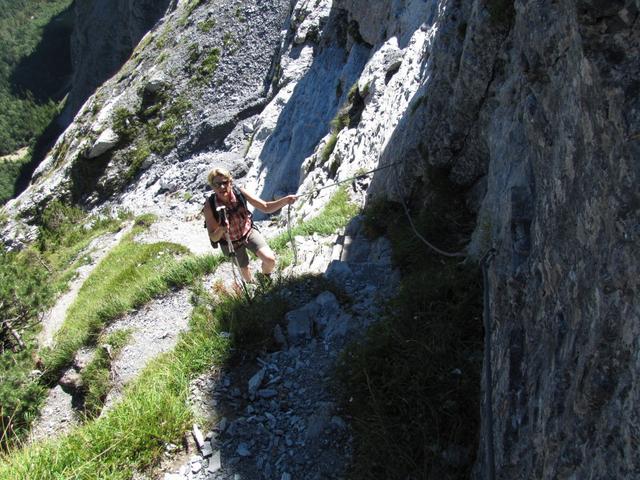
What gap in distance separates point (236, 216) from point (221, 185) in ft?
1.96

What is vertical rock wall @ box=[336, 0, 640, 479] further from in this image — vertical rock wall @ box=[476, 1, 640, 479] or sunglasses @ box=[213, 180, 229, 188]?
sunglasses @ box=[213, 180, 229, 188]

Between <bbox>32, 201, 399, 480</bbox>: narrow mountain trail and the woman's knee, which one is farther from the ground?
the woman's knee

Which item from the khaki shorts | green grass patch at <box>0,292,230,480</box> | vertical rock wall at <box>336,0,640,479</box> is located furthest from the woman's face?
vertical rock wall at <box>336,0,640,479</box>

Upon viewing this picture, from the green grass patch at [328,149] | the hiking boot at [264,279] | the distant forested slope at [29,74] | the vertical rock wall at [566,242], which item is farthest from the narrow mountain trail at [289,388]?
the distant forested slope at [29,74]

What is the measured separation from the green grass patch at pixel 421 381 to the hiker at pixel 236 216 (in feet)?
9.49

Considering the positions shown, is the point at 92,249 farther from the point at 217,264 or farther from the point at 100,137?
the point at 217,264

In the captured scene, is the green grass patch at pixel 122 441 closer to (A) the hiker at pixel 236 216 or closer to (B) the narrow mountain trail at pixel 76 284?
(A) the hiker at pixel 236 216

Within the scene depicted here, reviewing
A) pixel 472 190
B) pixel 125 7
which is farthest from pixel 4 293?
pixel 125 7

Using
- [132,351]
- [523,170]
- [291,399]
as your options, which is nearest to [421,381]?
[291,399]

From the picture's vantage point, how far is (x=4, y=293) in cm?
1381

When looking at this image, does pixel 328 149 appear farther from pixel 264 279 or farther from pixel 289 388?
pixel 289 388

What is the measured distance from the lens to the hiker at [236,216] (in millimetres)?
8539

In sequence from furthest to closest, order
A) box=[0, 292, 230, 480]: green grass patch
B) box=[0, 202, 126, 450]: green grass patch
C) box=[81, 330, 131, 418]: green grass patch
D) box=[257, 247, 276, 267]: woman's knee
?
box=[0, 202, 126, 450]: green grass patch < box=[81, 330, 131, 418]: green grass patch < box=[257, 247, 276, 267]: woman's knee < box=[0, 292, 230, 480]: green grass patch

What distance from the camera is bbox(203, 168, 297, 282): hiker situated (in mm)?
8539
